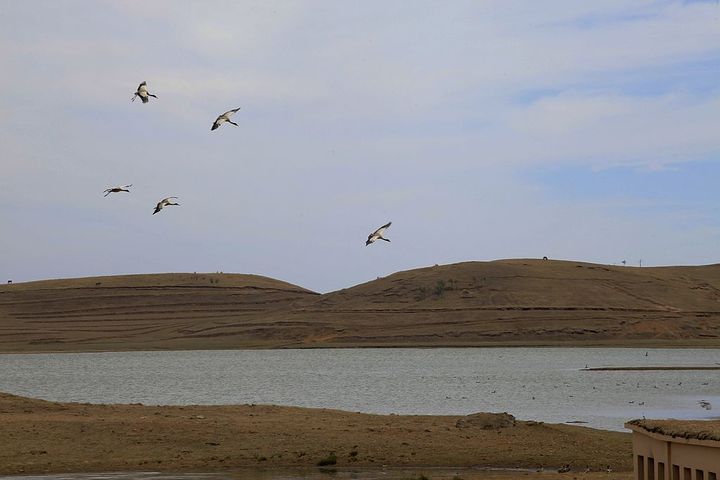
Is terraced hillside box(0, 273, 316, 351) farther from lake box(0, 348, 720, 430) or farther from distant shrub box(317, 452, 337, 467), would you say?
distant shrub box(317, 452, 337, 467)

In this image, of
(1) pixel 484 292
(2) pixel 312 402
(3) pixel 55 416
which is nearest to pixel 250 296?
(1) pixel 484 292

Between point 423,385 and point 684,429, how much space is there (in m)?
56.0

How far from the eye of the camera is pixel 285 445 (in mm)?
31062

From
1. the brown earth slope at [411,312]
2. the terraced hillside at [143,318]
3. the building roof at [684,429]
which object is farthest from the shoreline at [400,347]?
the building roof at [684,429]

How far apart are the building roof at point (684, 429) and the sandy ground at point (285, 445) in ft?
36.7

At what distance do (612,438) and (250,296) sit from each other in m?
162

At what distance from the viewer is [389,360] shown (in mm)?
114625

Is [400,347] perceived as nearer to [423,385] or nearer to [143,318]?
[143,318]

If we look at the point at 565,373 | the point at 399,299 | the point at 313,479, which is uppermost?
the point at 399,299

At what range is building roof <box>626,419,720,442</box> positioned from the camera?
13242mm

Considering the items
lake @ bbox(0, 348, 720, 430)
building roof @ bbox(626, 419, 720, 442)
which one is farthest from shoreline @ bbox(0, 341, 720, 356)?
building roof @ bbox(626, 419, 720, 442)

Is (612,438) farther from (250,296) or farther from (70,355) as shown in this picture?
(250,296)

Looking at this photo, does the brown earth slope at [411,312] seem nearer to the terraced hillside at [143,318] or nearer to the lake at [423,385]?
the terraced hillside at [143,318]

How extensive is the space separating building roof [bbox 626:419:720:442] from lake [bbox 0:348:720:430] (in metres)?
25.3
